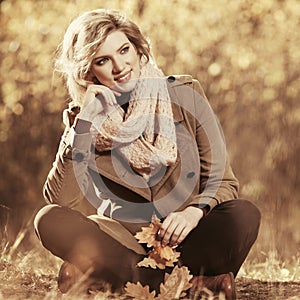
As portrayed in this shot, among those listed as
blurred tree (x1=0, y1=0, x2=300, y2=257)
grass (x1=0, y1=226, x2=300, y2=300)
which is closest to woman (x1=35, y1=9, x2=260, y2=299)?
grass (x1=0, y1=226, x2=300, y2=300)

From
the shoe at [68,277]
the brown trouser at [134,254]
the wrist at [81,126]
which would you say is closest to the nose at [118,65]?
the wrist at [81,126]

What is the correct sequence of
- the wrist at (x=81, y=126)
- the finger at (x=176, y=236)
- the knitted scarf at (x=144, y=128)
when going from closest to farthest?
the finger at (x=176, y=236) < the wrist at (x=81, y=126) < the knitted scarf at (x=144, y=128)

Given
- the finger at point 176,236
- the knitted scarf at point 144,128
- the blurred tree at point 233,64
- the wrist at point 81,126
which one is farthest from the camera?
the blurred tree at point 233,64

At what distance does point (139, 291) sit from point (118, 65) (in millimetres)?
856

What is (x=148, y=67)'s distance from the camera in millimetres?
2926

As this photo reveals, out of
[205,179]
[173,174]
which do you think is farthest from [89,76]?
[205,179]

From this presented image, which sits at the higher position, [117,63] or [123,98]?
[117,63]

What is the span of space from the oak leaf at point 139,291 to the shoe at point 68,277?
21 centimetres

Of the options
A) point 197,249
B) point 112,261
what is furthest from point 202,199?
point 112,261

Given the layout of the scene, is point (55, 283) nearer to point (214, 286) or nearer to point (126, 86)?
point (214, 286)

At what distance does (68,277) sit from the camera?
2791 millimetres

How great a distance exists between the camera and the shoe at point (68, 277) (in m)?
2.79

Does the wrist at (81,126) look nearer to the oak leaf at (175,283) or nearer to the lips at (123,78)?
the lips at (123,78)

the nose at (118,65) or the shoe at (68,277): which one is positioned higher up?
the nose at (118,65)
